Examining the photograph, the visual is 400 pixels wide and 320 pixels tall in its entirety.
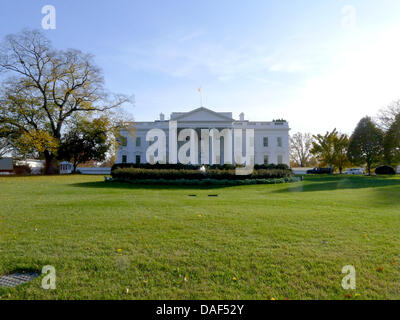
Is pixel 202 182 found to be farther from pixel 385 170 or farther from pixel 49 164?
pixel 385 170

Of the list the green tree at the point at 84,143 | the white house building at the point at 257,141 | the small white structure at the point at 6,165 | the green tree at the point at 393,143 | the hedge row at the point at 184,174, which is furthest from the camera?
the white house building at the point at 257,141

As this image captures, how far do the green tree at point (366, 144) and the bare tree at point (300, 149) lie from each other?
24979 millimetres

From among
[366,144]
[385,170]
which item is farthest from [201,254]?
[385,170]

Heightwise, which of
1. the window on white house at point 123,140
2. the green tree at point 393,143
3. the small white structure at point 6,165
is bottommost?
the small white structure at point 6,165

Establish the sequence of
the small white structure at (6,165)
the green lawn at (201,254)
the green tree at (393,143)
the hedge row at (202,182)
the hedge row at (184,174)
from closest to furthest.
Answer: the green lawn at (201,254) < the hedge row at (202,182) < the hedge row at (184,174) < the green tree at (393,143) < the small white structure at (6,165)

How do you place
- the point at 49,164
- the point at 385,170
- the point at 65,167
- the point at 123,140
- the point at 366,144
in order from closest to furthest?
the point at 49,164 < the point at 366,144 < the point at 385,170 < the point at 65,167 < the point at 123,140

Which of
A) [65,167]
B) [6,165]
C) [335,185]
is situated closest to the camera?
[335,185]

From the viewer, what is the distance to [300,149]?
6312 centimetres

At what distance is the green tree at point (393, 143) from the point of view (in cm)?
3032

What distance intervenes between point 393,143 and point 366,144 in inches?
194

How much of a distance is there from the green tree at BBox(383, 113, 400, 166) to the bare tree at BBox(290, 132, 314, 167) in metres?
29.4

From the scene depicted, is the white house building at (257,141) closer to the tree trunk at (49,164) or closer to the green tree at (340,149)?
the green tree at (340,149)

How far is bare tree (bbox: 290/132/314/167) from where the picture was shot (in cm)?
6247

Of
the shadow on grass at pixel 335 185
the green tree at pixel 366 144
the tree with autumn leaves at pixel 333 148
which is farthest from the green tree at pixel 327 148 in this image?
the shadow on grass at pixel 335 185
